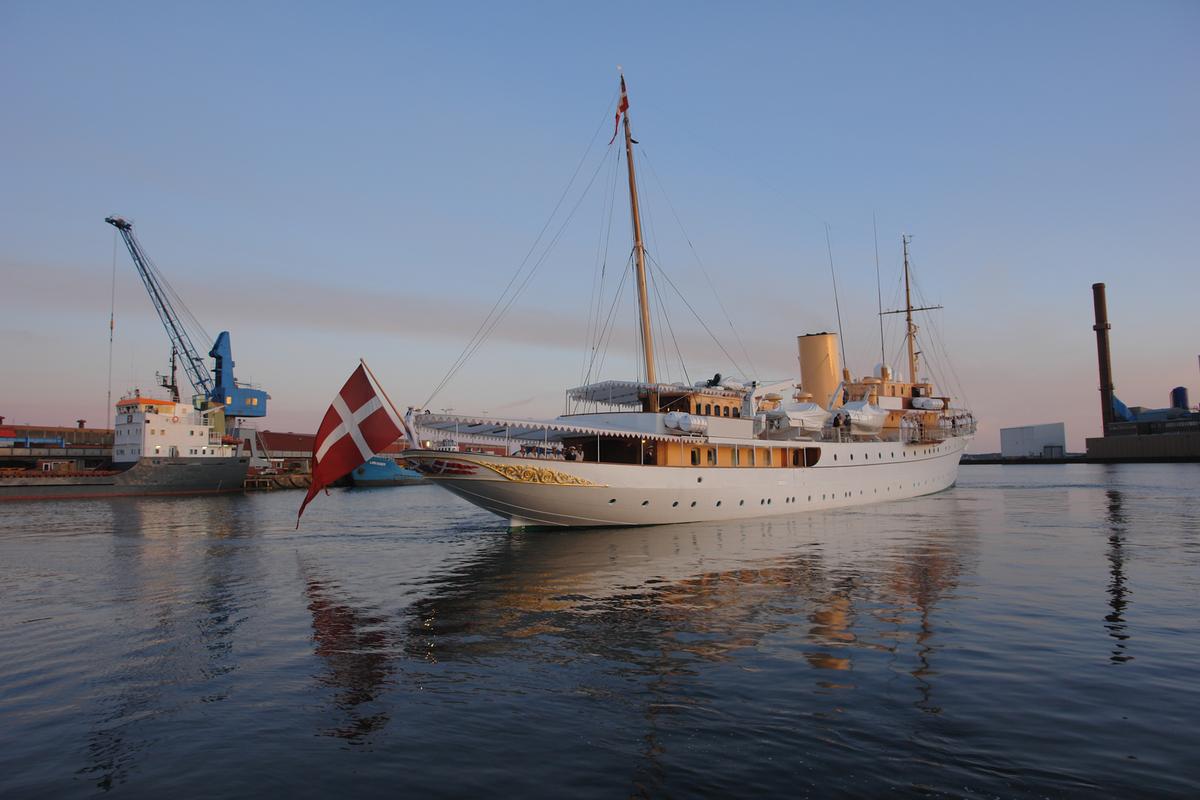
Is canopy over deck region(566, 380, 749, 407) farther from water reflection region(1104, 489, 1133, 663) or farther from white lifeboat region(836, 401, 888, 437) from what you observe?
water reflection region(1104, 489, 1133, 663)

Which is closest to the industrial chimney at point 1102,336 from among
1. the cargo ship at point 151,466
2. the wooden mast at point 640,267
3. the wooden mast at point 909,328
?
the wooden mast at point 909,328

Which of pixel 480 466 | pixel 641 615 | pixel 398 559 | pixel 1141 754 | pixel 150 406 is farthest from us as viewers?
pixel 150 406

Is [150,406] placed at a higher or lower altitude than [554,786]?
higher

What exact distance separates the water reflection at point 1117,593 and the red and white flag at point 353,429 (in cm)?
1871

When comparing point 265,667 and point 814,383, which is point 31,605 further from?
point 814,383

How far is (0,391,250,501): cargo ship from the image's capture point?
73.1m

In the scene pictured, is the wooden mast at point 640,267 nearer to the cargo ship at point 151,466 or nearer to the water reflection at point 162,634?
the water reflection at point 162,634

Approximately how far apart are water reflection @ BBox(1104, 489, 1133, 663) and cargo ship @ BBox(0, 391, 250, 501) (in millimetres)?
84554

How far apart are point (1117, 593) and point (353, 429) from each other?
857 inches

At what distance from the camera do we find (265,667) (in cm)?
1204

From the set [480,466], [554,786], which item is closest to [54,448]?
[480,466]

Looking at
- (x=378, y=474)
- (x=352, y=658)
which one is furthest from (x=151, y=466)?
(x=352, y=658)

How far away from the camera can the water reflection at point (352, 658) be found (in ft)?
30.8

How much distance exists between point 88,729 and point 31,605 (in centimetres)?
1178
